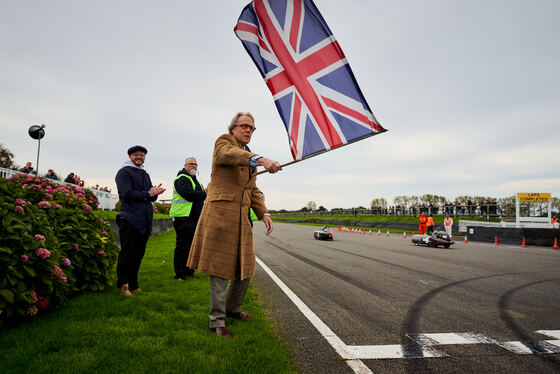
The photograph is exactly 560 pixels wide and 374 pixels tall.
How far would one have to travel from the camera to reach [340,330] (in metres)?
3.54

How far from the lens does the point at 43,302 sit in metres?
3.24

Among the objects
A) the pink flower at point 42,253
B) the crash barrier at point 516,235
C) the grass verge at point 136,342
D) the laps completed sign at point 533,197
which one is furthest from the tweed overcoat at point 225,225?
the laps completed sign at point 533,197

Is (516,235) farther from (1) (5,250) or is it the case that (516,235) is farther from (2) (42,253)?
(1) (5,250)

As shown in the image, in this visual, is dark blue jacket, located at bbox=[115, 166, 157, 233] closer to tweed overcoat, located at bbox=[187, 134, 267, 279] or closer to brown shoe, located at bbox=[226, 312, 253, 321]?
tweed overcoat, located at bbox=[187, 134, 267, 279]

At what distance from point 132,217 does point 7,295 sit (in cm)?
175

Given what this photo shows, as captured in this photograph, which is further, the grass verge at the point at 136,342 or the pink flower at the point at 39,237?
the pink flower at the point at 39,237

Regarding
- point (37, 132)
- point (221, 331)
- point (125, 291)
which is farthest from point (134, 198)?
point (37, 132)

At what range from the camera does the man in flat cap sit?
4.39 m

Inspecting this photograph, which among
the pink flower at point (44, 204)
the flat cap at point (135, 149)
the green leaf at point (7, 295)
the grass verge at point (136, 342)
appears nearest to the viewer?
the grass verge at point (136, 342)

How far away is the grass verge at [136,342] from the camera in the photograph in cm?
239

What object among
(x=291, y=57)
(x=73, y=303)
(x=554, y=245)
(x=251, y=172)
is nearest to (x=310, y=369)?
(x=251, y=172)

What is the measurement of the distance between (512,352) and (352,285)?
3157 mm

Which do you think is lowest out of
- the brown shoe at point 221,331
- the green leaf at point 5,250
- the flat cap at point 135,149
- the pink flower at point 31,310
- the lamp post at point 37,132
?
the brown shoe at point 221,331

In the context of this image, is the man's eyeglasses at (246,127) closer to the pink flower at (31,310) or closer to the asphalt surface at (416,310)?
the asphalt surface at (416,310)
